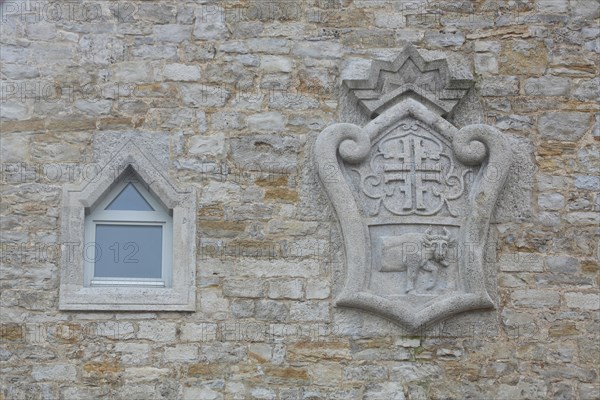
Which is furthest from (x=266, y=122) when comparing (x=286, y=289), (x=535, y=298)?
(x=535, y=298)

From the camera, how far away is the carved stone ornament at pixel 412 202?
729 centimetres

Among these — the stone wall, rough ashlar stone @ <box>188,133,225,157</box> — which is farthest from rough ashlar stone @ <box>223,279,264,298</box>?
rough ashlar stone @ <box>188,133,225,157</box>

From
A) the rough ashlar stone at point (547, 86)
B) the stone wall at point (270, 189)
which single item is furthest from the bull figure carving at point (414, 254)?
the rough ashlar stone at point (547, 86)

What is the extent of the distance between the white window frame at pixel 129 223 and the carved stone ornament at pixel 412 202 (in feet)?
3.07

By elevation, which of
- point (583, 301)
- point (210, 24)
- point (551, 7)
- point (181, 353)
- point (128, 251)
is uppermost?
point (551, 7)

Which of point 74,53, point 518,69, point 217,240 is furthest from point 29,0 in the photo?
point 518,69

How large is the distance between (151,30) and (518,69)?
2.14m

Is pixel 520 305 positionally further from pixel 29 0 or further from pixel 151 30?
pixel 29 0

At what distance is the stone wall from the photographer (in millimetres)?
7195

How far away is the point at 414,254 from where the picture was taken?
731cm

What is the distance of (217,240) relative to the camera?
736 centimetres

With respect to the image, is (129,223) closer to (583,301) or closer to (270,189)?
(270,189)

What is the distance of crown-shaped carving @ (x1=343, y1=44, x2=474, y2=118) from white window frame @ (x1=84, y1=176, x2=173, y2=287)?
51.3 inches

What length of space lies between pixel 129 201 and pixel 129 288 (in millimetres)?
533
